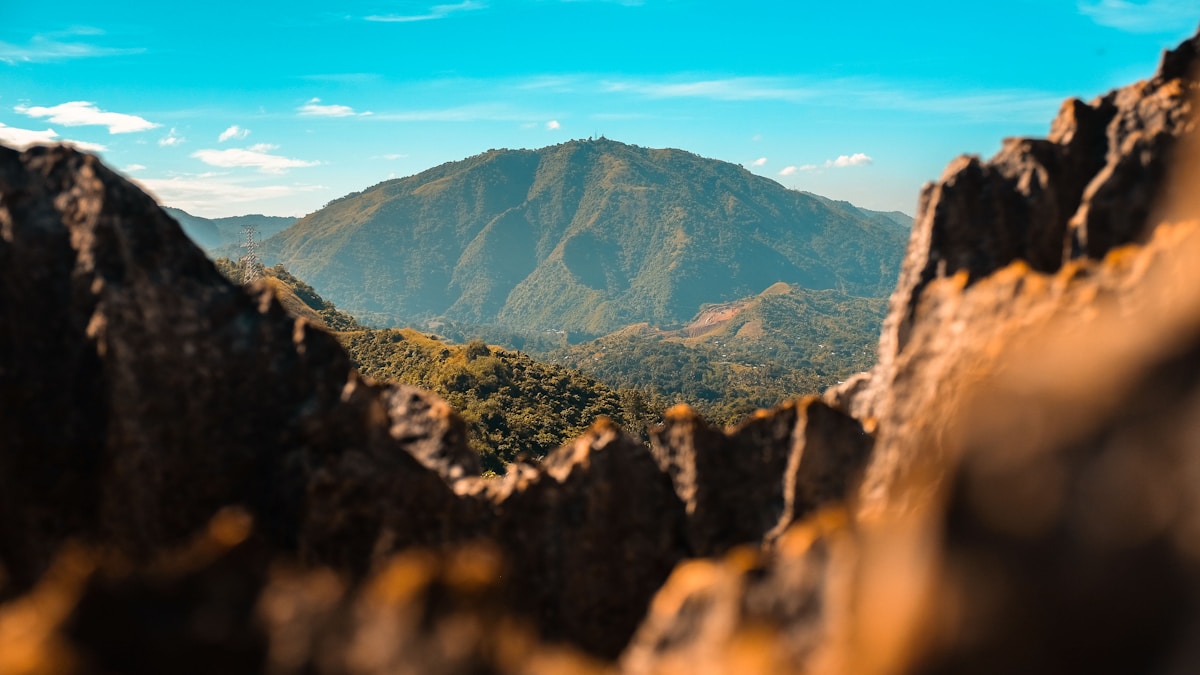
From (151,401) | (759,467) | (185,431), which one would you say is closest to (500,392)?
(759,467)

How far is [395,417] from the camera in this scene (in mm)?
19719

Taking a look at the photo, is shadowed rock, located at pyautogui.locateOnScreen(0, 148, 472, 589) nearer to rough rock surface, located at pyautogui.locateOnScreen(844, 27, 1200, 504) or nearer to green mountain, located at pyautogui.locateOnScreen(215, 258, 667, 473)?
rough rock surface, located at pyautogui.locateOnScreen(844, 27, 1200, 504)

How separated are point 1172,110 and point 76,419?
26.3m

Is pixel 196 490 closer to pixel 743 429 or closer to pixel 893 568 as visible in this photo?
pixel 743 429

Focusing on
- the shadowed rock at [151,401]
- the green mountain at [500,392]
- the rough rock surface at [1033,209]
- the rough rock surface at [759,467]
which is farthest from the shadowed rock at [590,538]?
the green mountain at [500,392]

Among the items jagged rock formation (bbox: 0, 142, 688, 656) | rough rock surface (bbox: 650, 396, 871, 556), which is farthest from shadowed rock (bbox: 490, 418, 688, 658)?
rough rock surface (bbox: 650, 396, 871, 556)

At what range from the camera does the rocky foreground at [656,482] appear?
866 centimetres

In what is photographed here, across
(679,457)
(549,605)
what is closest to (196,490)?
(549,605)

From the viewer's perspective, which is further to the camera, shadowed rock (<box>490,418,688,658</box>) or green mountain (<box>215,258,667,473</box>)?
green mountain (<box>215,258,667,473</box>)

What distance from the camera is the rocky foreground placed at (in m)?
8.66

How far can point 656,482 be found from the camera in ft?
64.2

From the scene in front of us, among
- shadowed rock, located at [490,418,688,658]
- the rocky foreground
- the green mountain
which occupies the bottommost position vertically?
the green mountain

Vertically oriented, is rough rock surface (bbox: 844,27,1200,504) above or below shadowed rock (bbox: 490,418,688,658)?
above

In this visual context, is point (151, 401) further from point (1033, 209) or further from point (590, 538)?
point (1033, 209)
